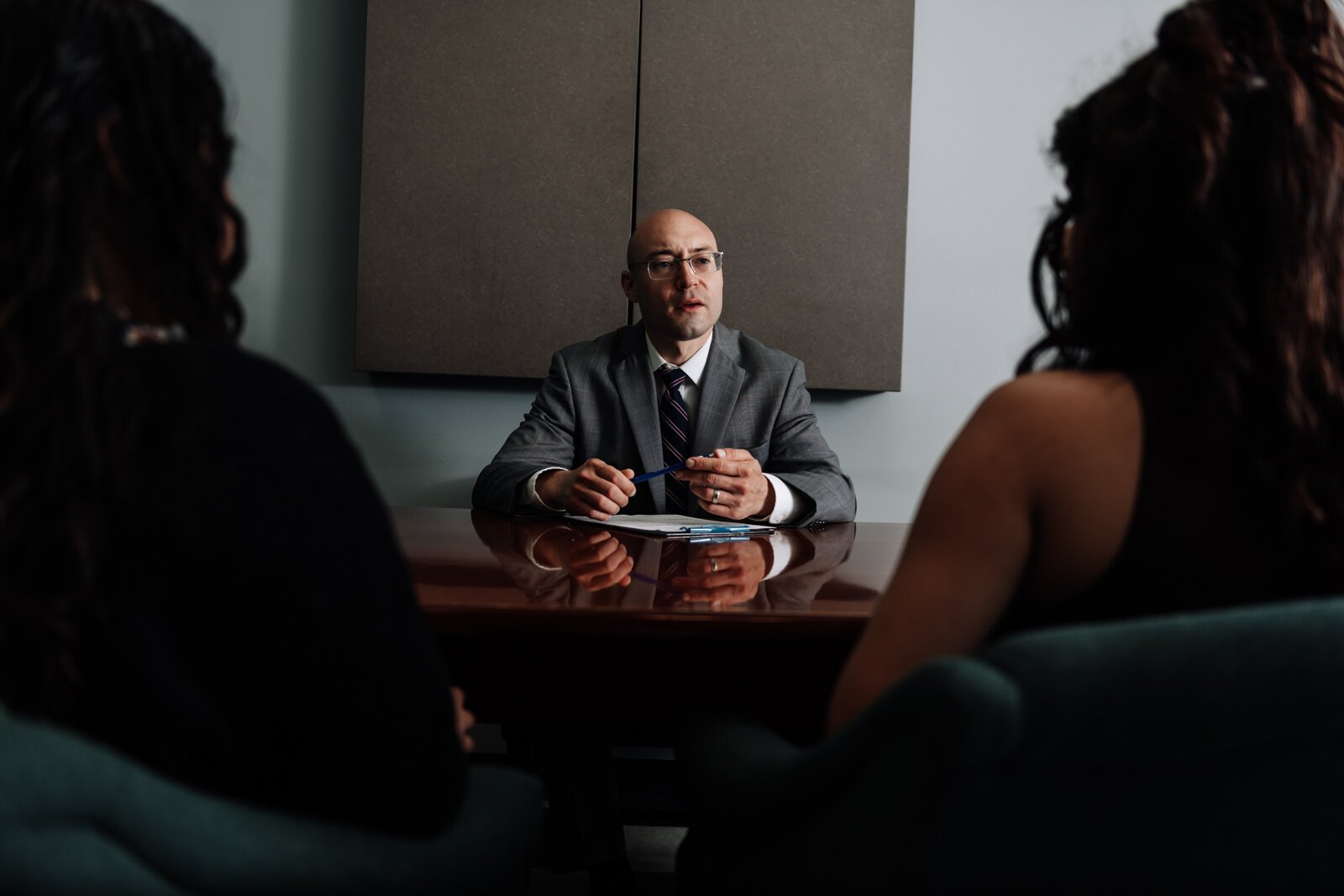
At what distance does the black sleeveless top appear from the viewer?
83 centimetres

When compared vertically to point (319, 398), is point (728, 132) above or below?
above

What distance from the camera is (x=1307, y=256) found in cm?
86

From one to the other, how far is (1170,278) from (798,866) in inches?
23.1

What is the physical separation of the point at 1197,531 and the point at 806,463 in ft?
5.75

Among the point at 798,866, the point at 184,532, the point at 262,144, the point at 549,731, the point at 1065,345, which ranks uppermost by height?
the point at 262,144

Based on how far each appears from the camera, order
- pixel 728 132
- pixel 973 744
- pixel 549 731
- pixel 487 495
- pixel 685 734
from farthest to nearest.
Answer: pixel 728 132 → pixel 487 495 → pixel 549 731 → pixel 685 734 → pixel 973 744

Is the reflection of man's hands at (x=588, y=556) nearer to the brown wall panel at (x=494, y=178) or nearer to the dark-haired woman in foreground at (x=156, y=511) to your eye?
the dark-haired woman in foreground at (x=156, y=511)

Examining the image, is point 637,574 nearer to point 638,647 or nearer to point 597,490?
point 638,647

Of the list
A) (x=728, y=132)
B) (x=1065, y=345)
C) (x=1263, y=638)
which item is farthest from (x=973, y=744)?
(x=728, y=132)

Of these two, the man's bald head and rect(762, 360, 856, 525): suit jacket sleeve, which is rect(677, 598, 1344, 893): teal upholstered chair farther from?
the man's bald head

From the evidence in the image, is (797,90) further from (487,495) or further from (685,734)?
(685,734)

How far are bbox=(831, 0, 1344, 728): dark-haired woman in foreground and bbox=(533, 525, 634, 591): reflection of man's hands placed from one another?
1.92ft

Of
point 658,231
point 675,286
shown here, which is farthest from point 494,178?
point 675,286

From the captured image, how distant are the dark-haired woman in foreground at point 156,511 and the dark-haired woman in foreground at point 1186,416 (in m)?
0.41
